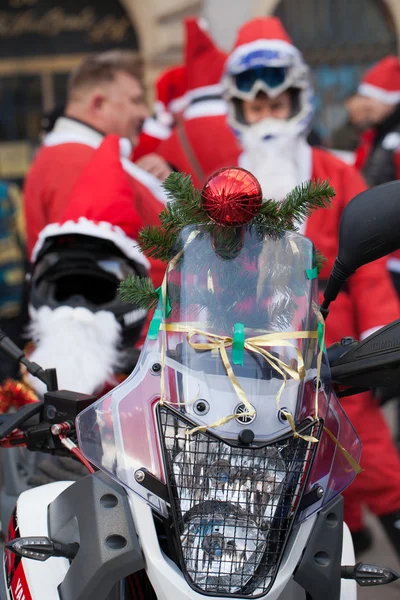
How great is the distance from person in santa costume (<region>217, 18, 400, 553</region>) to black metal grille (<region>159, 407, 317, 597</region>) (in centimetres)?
169

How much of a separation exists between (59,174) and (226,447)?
2.75 metres

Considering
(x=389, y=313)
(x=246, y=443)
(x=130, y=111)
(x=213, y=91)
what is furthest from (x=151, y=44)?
(x=246, y=443)

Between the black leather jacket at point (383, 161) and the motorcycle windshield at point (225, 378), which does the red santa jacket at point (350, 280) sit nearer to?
the motorcycle windshield at point (225, 378)

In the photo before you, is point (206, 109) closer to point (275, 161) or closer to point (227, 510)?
point (275, 161)

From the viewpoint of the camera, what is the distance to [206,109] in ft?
18.9

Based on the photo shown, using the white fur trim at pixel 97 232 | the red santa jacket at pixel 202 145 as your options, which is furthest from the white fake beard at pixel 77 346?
the red santa jacket at pixel 202 145

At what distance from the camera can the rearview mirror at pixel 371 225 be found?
1846 mm

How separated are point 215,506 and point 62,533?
375 millimetres

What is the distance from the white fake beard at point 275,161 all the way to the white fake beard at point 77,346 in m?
1.38

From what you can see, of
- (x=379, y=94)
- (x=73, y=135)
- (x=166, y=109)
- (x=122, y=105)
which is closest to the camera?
(x=73, y=135)

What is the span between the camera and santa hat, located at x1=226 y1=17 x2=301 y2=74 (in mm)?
4371

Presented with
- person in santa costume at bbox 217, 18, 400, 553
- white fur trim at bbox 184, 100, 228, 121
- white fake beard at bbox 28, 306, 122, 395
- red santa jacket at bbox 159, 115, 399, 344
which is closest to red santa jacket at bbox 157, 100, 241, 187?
white fur trim at bbox 184, 100, 228, 121

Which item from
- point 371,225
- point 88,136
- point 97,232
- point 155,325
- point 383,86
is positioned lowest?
point 155,325

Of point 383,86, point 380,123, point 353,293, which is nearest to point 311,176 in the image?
point 353,293
